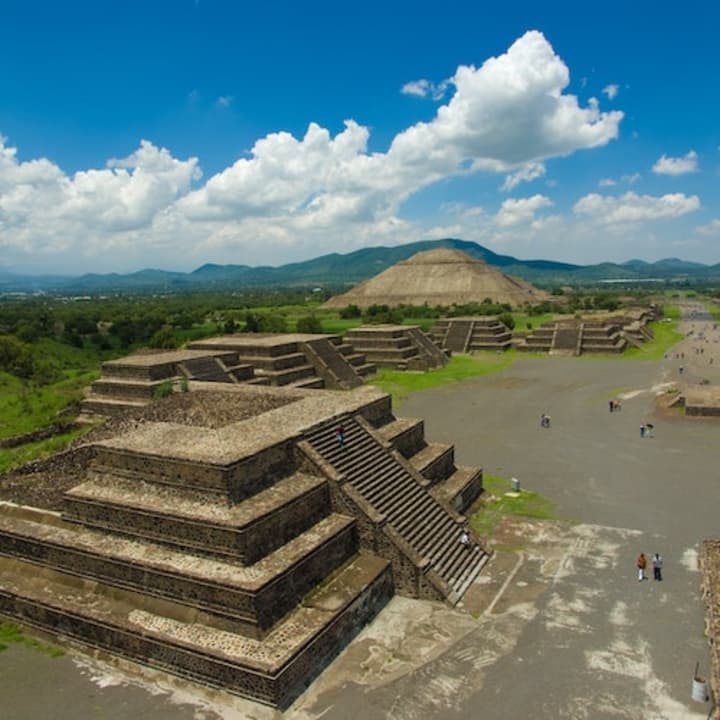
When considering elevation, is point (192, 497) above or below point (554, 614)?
above

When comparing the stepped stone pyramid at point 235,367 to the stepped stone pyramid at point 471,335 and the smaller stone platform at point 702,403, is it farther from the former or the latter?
the smaller stone platform at point 702,403

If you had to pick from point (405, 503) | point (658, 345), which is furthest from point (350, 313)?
point (405, 503)

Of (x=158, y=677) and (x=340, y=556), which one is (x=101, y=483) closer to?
(x=158, y=677)

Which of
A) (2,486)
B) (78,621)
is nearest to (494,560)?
(78,621)

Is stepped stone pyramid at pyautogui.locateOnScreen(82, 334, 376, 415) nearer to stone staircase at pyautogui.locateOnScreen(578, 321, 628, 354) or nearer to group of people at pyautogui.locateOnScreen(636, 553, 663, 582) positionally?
group of people at pyautogui.locateOnScreen(636, 553, 663, 582)

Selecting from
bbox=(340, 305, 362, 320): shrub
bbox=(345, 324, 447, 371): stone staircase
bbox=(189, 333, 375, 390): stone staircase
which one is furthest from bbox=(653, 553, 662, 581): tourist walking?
bbox=(340, 305, 362, 320): shrub
